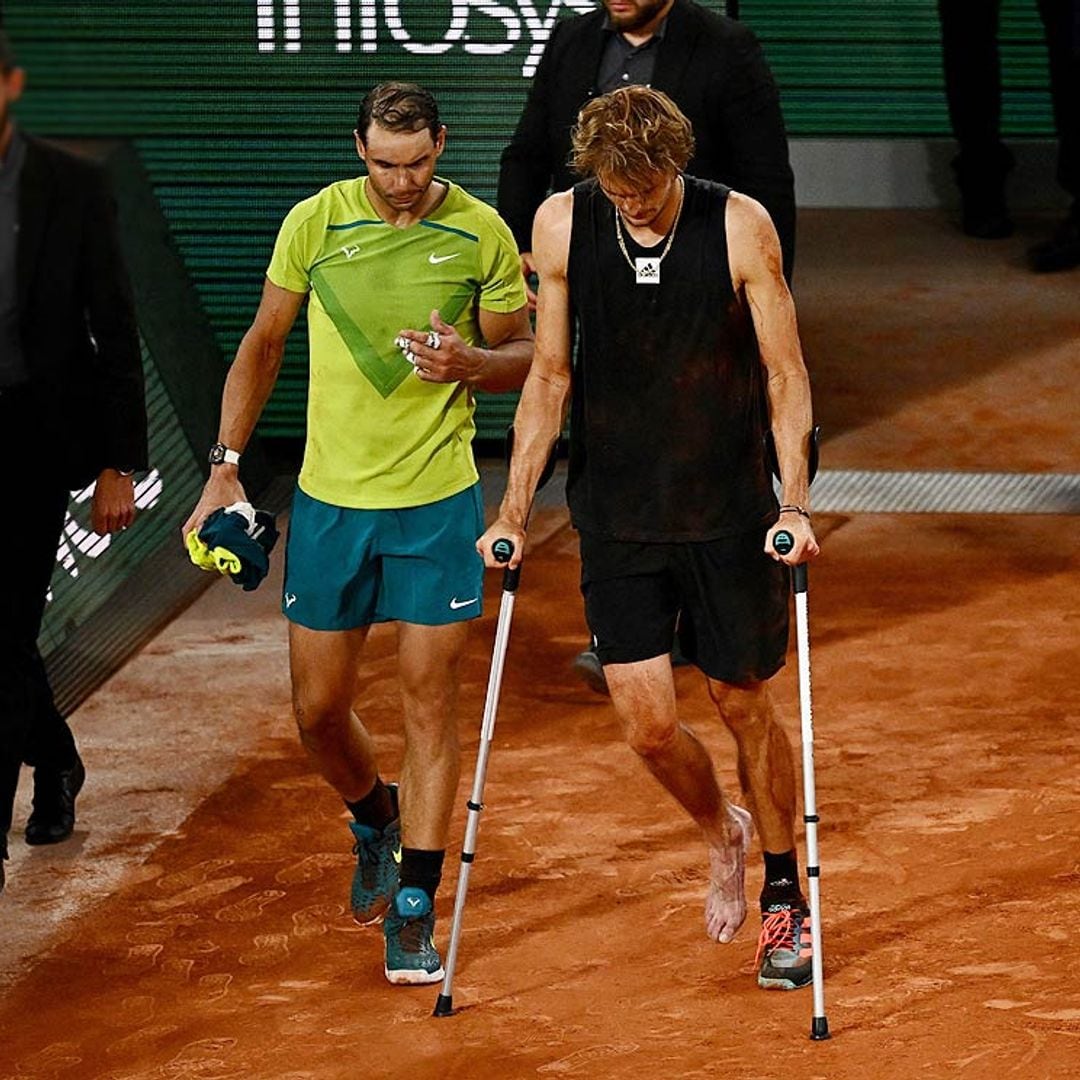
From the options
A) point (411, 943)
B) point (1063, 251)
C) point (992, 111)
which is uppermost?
point (411, 943)

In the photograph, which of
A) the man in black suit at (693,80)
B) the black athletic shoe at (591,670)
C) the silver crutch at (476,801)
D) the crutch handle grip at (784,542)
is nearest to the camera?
the crutch handle grip at (784,542)

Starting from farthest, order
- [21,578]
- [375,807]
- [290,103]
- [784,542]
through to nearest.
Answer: [290,103]
[375,807]
[784,542]
[21,578]

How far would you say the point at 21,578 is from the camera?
3805 mm

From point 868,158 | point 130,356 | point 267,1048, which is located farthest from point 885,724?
point 868,158

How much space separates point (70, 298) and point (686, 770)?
3131mm

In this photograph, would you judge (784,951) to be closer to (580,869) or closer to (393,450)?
(580,869)

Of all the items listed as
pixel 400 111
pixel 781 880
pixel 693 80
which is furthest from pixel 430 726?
pixel 693 80

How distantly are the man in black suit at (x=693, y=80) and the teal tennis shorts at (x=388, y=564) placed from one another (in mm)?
1778

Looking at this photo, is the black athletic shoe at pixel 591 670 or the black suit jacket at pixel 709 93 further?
the black athletic shoe at pixel 591 670

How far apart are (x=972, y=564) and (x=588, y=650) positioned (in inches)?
77.1

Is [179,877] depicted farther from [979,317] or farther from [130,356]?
[979,317]

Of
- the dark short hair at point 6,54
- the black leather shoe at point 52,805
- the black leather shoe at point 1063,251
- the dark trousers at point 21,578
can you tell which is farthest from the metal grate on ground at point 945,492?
the dark short hair at point 6,54

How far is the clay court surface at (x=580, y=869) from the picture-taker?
4.90 m

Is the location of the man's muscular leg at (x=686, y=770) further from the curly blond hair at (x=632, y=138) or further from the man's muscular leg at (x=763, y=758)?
the curly blond hair at (x=632, y=138)
